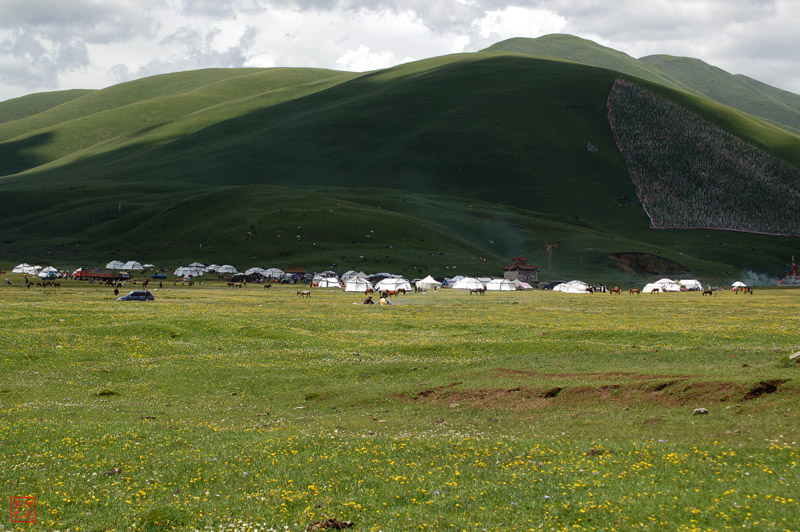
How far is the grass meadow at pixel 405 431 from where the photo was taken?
15.5m

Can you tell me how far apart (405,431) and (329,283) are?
4430 inches

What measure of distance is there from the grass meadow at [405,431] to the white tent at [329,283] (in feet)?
275

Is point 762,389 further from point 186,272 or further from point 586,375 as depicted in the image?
point 186,272

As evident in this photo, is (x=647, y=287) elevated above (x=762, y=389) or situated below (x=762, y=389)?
below

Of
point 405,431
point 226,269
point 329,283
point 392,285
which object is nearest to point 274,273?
point 226,269

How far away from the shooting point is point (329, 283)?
136m

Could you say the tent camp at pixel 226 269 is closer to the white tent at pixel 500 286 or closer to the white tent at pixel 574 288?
the white tent at pixel 500 286

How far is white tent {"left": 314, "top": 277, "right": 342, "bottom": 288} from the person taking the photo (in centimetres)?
13452

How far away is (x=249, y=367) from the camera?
131 feet

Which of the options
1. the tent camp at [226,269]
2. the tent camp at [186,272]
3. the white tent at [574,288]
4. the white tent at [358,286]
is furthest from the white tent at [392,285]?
the tent camp at [226,269]

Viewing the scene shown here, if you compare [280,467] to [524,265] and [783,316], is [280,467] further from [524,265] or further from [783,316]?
[524,265]

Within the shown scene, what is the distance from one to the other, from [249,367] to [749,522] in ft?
98.8

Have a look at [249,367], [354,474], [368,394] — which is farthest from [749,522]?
[249,367]

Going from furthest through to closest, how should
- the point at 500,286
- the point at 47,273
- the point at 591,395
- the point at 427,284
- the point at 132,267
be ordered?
1. the point at 132,267
2. the point at 47,273
3. the point at 500,286
4. the point at 427,284
5. the point at 591,395
